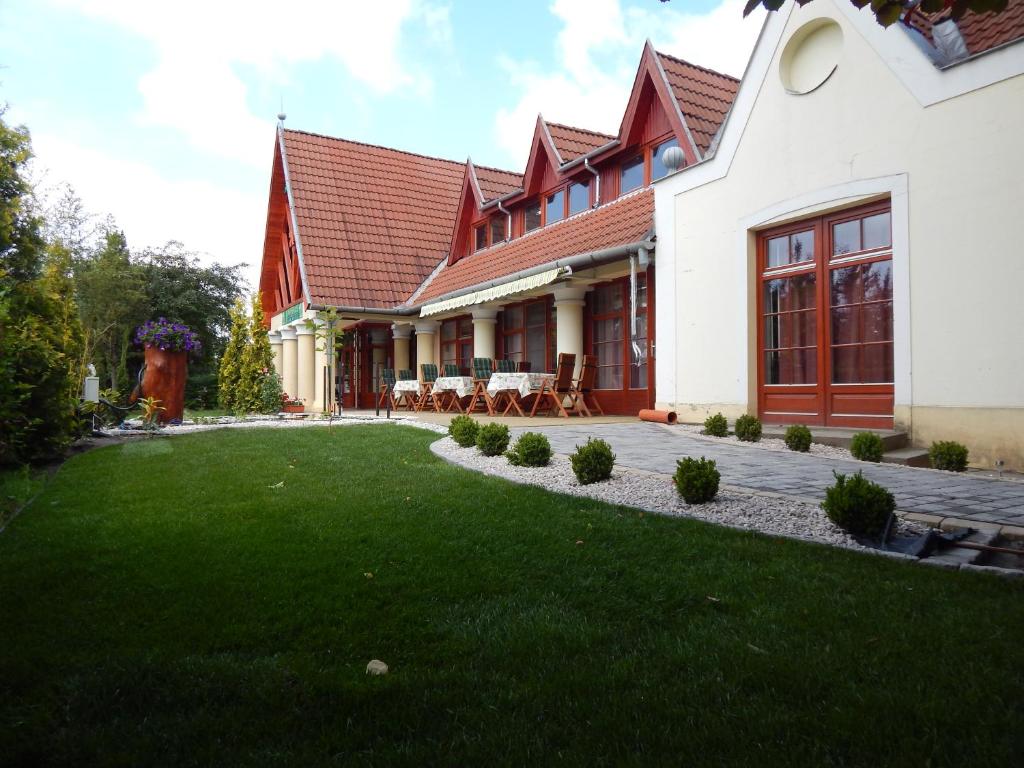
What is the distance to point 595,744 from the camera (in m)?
1.91

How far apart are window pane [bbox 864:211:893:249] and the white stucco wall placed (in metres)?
0.32

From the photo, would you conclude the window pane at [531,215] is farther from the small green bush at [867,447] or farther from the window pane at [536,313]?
the small green bush at [867,447]

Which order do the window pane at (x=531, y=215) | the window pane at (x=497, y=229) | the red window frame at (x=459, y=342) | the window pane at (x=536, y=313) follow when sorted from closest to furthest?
A: the window pane at (x=536, y=313)
the window pane at (x=531, y=215)
the window pane at (x=497, y=229)
the red window frame at (x=459, y=342)

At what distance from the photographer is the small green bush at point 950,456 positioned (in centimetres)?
653

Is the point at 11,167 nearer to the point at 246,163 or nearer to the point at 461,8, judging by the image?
the point at 461,8

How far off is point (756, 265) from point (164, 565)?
8440 millimetres

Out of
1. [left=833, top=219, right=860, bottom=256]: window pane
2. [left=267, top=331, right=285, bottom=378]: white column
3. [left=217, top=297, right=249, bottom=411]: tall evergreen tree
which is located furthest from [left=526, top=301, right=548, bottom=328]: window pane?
[left=267, top=331, right=285, bottom=378]: white column

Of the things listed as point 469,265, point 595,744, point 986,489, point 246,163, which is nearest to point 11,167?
point 595,744

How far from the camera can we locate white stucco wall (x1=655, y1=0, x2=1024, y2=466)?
680cm

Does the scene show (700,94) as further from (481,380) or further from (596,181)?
(481,380)

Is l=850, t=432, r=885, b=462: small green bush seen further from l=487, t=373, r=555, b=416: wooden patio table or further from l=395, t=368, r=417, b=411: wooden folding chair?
l=395, t=368, r=417, b=411: wooden folding chair

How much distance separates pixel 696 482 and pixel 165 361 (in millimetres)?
10278

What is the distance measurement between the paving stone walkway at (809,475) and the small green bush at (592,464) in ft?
2.10

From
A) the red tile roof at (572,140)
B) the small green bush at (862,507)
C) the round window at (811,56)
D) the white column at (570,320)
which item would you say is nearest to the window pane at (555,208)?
the red tile roof at (572,140)
